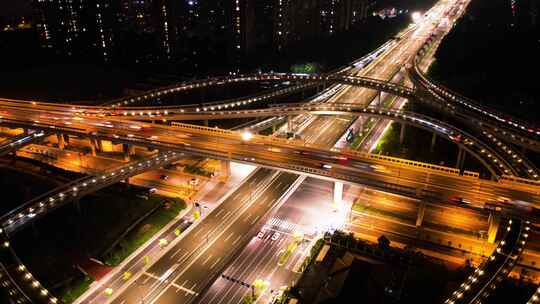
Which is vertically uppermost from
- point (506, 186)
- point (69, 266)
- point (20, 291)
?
point (506, 186)

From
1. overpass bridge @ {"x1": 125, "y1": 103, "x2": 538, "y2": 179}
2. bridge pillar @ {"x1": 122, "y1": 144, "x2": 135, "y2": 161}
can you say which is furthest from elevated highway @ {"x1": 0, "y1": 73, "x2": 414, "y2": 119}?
bridge pillar @ {"x1": 122, "y1": 144, "x2": 135, "y2": 161}

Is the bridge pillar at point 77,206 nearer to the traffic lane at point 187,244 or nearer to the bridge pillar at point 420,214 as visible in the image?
the traffic lane at point 187,244

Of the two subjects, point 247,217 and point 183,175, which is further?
point 183,175

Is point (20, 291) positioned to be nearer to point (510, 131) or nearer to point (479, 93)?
point (510, 131)

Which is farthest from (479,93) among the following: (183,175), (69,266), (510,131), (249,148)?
(69,266)

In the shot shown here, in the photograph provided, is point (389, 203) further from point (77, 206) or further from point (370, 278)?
point (77, 206)

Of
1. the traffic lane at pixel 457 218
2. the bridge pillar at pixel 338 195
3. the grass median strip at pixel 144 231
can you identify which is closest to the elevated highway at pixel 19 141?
the grass median strip at pixel 144 231

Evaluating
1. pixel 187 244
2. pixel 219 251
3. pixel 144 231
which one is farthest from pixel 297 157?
pixel 144 231
